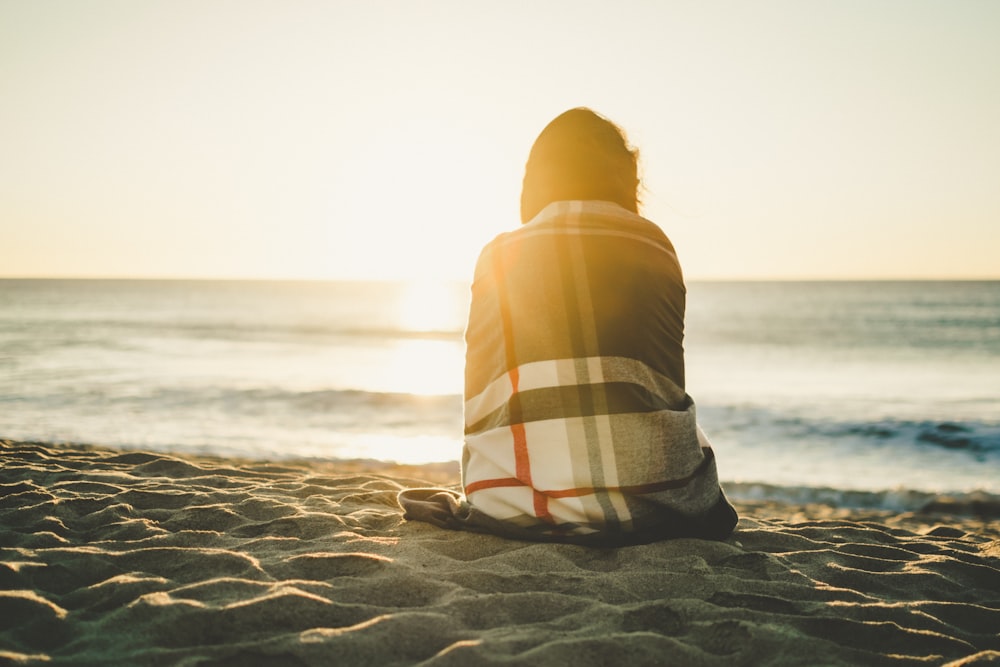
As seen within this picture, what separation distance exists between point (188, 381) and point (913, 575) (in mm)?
12277

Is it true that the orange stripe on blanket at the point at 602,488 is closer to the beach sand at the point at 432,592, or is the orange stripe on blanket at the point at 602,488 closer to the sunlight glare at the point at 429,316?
the beach sand at the point at 432,592

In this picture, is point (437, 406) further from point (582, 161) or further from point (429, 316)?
point (429, 316)

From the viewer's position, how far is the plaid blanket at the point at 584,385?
263 cm

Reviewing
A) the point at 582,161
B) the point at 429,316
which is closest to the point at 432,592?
the point at 582,161

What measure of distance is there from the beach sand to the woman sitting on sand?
0.19 m

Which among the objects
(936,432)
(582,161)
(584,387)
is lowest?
(936,432)

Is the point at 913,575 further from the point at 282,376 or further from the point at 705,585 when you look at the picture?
the point at 282,376

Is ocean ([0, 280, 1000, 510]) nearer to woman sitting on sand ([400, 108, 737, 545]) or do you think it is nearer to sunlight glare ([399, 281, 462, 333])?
woman sitting on sand ([400, 108, 737, 545])

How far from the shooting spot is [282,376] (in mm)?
14320

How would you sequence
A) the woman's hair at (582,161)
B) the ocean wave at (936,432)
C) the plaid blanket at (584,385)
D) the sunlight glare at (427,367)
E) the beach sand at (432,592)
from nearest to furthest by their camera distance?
1. the beach sand at (432,592)
2. the plaid blanket at (584,385)
3. the woman's hair at (582,161)
4. the ocean wave at (936,432)
5. the sunlight glare at (427,367)

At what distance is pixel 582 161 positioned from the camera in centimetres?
284

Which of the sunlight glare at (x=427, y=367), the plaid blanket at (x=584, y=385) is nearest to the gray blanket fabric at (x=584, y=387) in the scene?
the plaid blanket at (x=584, y=385)

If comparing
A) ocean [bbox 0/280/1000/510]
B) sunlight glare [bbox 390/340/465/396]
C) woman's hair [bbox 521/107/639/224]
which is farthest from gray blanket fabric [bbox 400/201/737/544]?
sunlight glare [bbox 390/340/465/396]

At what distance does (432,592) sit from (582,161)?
172 cm
